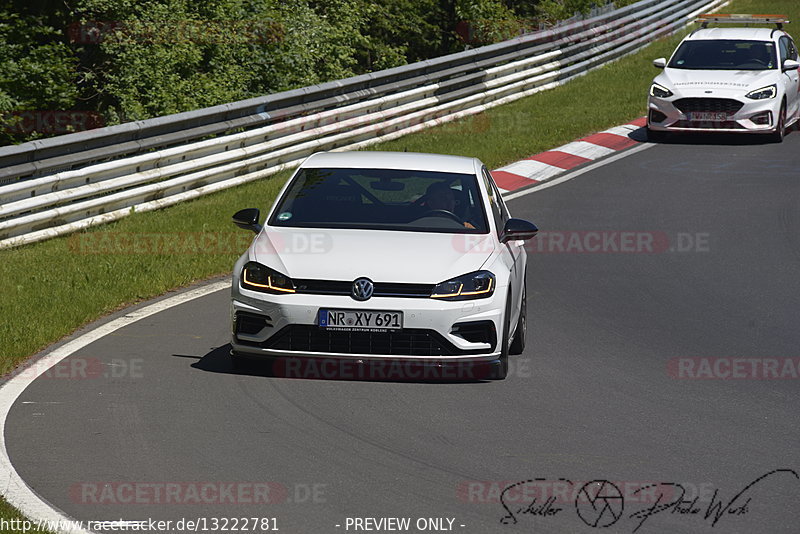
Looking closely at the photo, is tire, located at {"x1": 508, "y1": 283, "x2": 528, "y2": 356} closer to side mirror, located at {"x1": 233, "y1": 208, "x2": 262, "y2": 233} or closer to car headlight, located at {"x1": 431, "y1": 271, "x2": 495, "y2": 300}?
car headlight, located at {"x1": 431, "y1": 271, "x2": 495, "y2": 300}

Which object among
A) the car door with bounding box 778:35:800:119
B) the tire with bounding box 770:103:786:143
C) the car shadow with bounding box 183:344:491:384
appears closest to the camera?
the car shadow with bounding box 183:344:491:384

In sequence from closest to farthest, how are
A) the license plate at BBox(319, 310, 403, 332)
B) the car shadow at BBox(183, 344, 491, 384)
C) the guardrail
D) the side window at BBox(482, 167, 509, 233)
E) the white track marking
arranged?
the white track marking < the license plate at BBox(319, 310, 403, 332) < the car shadow at BBox(183, 344, 491, 384) < the side window at BBox(482, 167, 509, 233) < the guardrail

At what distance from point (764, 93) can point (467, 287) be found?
524 inches

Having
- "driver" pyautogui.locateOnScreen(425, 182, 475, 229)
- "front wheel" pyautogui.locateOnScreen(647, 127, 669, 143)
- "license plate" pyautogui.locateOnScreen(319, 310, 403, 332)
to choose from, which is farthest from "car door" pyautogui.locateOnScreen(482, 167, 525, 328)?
"front wheel" pyautogui.locateOnScreen(647, 127, 669, 143)

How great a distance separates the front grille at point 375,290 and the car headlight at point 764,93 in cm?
1323

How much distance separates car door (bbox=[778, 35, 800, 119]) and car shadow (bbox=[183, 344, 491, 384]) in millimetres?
13787

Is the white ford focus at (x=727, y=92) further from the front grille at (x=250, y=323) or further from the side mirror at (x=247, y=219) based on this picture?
the front grille at (x=250, y=323)

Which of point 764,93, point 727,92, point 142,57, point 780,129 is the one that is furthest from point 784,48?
point 142,57

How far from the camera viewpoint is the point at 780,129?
20.5 m

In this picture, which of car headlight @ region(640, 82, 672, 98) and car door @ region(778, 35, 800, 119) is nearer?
car headlight @ region(640, 82, 672, 98)

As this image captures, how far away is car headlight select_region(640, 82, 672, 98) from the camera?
20003mm

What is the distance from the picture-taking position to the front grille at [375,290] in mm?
8023

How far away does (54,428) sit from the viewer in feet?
23.8

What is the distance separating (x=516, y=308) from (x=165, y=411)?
2.65 m
